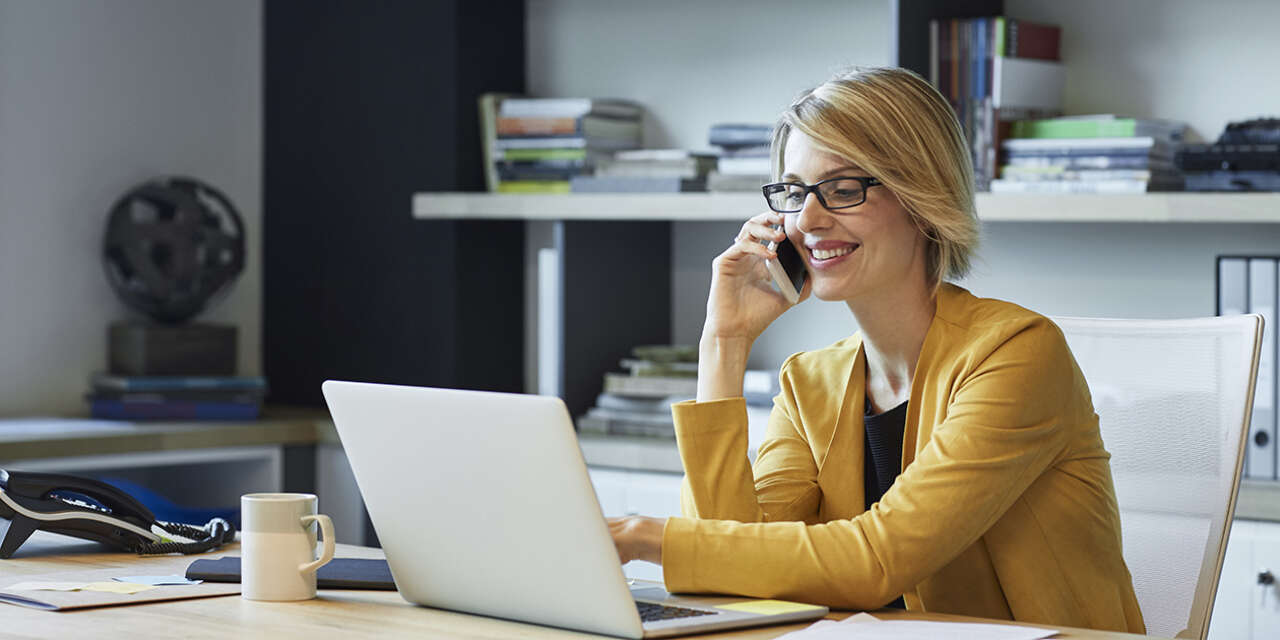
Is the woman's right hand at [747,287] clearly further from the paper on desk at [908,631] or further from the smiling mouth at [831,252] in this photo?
the paper on desk at [908,631]

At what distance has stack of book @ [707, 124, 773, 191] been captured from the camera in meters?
3.20

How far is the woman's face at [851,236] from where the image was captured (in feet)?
5.86

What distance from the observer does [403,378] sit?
3.77 meters

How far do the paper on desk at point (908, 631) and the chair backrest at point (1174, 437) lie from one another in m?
0.55

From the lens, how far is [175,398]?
361 cm

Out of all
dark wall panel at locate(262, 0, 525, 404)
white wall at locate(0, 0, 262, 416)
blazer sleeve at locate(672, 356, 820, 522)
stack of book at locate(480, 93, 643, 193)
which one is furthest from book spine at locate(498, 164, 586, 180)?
blazer sleeve at locate(672, 356, 820, 522)

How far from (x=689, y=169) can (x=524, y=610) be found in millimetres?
1986

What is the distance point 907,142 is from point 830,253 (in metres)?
0.15

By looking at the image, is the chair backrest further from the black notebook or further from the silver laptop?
the black notebook

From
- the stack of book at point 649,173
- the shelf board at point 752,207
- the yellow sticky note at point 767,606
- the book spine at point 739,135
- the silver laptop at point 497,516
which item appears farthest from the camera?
the stack of book at point 649,173

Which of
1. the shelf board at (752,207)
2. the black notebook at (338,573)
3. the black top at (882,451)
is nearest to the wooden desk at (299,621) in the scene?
the black notebook at (338,573)

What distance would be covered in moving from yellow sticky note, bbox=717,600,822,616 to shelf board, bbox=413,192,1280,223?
1.52 metres

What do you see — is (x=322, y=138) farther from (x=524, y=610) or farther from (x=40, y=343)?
(x=524, y=610)

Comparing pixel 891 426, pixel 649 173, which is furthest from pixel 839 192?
pixel 649 173
